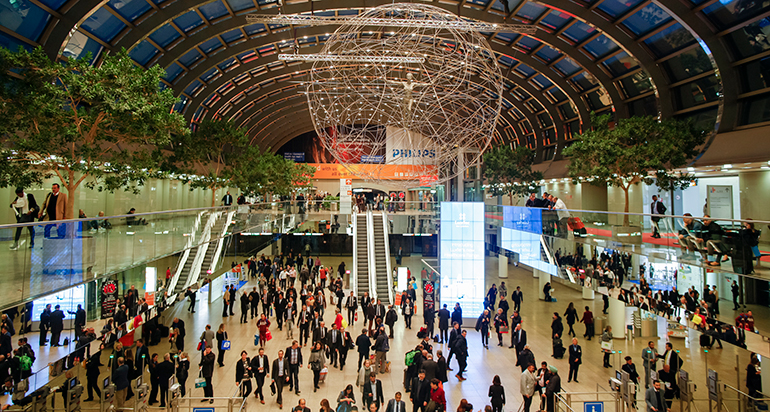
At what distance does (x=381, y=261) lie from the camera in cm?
1936

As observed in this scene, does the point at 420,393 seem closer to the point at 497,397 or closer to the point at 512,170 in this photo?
the point at 497,397

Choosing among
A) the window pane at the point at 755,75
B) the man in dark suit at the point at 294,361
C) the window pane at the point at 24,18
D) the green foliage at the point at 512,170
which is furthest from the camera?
the green foliage at the point at 512,170

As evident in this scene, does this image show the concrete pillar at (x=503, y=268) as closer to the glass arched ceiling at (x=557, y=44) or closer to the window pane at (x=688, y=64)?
the glass arched ceiling at (x=557, y=44)

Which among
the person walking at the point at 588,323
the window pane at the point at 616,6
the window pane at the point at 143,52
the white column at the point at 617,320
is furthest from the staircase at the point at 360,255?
the window pane at the point at 616,6

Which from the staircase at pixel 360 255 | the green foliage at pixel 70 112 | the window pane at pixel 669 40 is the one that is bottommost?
the staircase at pixel 360 255

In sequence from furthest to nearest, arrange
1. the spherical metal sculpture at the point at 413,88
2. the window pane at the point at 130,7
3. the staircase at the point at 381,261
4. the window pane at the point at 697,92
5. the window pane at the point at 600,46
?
1. the window pane at the point at 600,46
2. the window pane at the point at 697,92
3. the staircase at the point at 381,261
4. the window pane at the point at 130,7
5. the spherical metal sculpture at the point at 413,88

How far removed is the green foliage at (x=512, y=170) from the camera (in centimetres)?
3000

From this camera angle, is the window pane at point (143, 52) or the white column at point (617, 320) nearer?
the white column at point (617, 320)

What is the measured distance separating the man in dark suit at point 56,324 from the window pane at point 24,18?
11623 mm

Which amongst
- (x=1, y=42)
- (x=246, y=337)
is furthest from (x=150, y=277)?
(x=1, y=42)

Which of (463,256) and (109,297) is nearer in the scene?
(109,297)

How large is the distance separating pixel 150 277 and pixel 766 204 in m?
20.6

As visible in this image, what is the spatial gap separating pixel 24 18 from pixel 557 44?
22511mm

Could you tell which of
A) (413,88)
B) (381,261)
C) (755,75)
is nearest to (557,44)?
(755,75)
